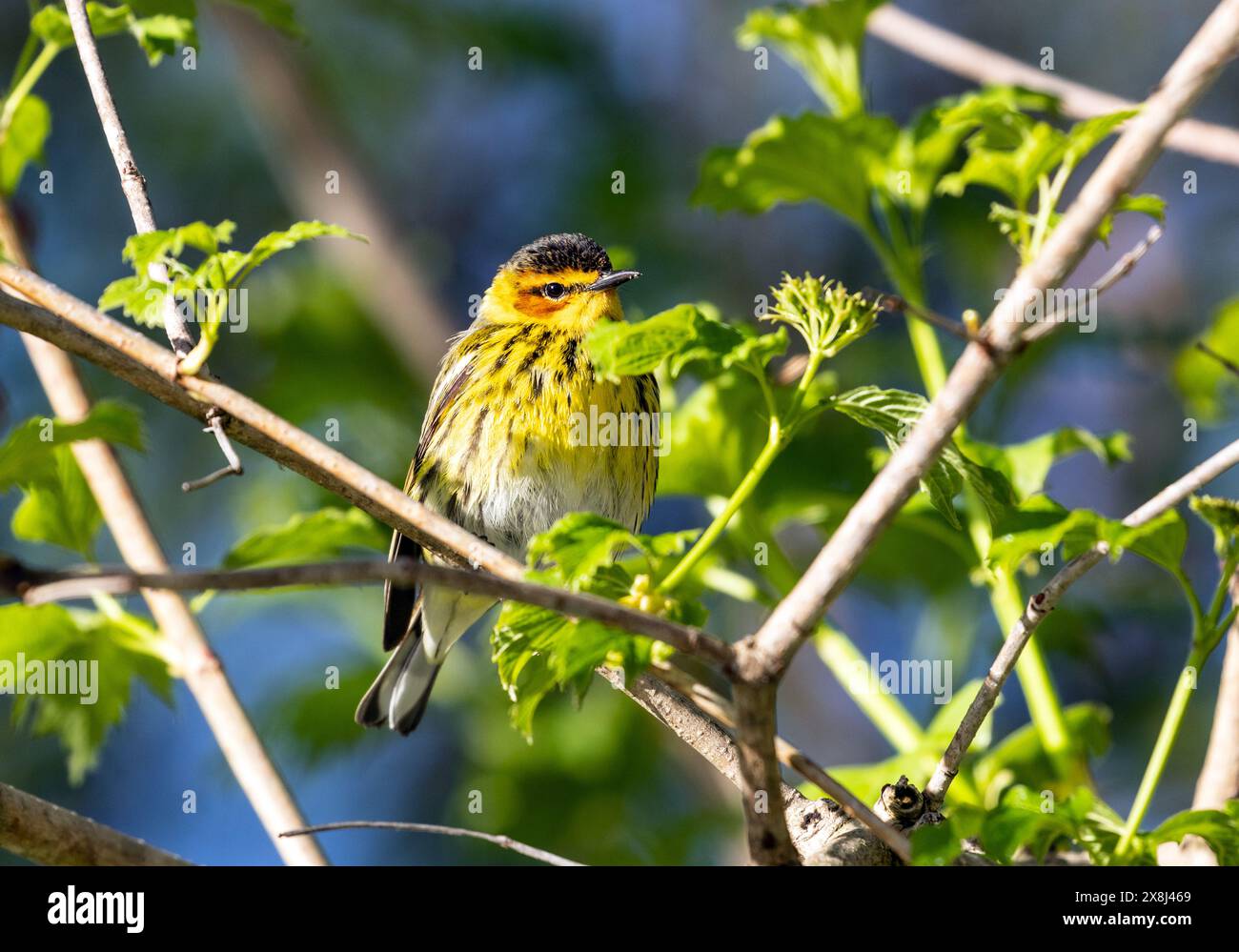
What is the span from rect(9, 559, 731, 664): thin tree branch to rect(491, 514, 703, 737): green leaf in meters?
0.24

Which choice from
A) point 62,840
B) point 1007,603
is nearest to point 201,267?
point 62,840

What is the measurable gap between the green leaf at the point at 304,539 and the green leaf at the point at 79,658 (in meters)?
0.28

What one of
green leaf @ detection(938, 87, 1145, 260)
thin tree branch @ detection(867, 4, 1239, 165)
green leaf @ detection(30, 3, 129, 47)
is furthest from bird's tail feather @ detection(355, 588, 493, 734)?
green leaf @ detection(938, 87, 1145, 260)

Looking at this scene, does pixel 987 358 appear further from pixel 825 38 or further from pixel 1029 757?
pixel 825 38

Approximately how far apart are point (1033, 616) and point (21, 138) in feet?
8.65

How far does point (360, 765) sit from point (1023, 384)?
125 inches

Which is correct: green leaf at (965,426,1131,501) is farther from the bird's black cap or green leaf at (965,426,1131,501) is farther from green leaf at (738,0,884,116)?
the bird's black cap

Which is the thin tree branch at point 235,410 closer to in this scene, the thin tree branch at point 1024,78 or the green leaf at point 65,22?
the green leaf at point 65,22

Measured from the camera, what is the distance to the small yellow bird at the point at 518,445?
13.9ft

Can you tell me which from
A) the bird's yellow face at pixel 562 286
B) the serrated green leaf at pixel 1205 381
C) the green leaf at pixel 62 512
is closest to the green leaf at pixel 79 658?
the green leaf at pixel 62 512

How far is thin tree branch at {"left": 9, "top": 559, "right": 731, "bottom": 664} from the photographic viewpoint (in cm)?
134

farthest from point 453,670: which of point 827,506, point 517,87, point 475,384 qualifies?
point 517,87

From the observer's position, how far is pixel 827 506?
352 cm
